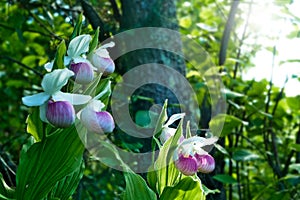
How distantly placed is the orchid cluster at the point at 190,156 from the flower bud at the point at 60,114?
0.89 ft

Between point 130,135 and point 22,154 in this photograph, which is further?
point 130,135

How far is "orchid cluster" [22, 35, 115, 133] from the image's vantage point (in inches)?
37.1

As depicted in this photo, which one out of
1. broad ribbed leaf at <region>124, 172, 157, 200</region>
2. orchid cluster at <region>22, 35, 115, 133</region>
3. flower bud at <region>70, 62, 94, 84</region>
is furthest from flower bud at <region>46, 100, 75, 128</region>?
broad ribbed leaf at <region>124, 172, 157, 200</region>

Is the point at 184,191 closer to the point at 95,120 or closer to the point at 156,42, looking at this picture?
the point at 95,120

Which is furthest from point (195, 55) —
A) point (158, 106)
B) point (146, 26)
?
point (158, 106)

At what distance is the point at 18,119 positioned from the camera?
2623 millimetres

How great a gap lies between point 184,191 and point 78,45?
412 mm

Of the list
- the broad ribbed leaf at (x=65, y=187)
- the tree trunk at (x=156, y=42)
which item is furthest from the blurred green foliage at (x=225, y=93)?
the broad ribbed leaf at (x=65, y=187)

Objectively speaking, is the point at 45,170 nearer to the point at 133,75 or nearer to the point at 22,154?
the point at 22,154

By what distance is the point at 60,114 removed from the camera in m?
0.93

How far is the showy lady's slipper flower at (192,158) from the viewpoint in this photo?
104 centimetres

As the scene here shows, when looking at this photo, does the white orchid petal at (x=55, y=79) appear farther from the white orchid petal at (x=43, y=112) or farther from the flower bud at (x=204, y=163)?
the flower bud at (x=204, y=163)

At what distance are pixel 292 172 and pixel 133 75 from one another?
1117 millimetres

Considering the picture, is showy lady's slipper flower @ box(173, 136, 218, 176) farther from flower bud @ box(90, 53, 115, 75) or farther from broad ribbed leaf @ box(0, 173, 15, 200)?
broad ribbed leaf @ box(0, 173, 15, 200)
